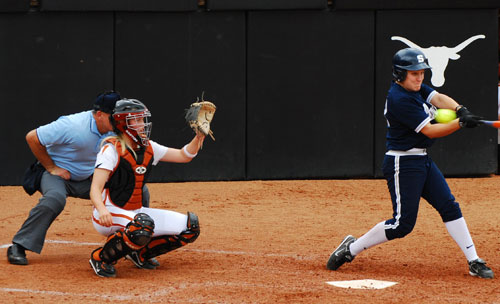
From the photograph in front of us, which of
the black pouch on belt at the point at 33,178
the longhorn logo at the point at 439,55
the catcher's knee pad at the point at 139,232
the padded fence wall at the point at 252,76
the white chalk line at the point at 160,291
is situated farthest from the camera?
the longhorn logo at the point at 439,55

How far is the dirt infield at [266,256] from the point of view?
17.9 feet

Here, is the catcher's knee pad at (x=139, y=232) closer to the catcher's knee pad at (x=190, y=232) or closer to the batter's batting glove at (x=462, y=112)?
the catcher's knee pad at (x=190, y=232)

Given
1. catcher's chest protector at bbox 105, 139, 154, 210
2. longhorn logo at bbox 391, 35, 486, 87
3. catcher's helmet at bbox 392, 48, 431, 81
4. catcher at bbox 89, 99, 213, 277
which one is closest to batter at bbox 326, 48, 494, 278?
catcher's helmet at bbox 392, 48, 431, 81

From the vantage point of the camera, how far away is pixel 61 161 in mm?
6953

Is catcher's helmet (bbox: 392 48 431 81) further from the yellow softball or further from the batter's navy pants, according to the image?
the batter's navy pants

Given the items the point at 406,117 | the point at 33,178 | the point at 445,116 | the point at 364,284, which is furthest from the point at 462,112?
the point at 33,178

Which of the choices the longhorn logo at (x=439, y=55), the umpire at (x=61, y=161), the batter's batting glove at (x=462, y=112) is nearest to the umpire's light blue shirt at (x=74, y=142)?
the umpire at (x=61, y=161)

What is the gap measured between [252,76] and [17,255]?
6078 millimetres

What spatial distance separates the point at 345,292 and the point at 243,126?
6.57 meters

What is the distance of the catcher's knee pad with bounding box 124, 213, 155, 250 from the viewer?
5.76 meters

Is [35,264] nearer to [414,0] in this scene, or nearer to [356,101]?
[356,101]

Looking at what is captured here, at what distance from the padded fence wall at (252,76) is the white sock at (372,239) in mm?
5806

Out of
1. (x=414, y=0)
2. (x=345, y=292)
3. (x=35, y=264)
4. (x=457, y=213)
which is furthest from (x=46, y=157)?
(x=414, y=0)

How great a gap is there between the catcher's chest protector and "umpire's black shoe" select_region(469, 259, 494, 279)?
2572mm
